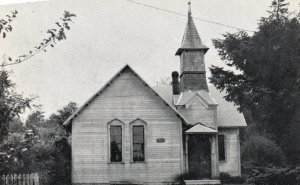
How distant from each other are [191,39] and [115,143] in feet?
32.5

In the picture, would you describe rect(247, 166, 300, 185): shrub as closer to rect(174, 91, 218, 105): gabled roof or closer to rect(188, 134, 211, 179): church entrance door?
rect(188, 134, 211, 179): church entrance door

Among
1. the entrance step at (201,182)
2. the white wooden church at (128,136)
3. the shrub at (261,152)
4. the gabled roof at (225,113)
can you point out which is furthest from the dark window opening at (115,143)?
the shrub at (261,152)

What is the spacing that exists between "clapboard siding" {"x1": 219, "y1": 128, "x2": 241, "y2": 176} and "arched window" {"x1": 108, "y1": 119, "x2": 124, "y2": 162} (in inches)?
323

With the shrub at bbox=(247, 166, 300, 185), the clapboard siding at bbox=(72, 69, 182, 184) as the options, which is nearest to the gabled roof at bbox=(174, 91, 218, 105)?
the clapboard siding at bbox=(72, 69, 182, 184)

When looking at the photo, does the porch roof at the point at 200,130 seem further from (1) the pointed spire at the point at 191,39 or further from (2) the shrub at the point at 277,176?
(1) the pointed spire at the point at 191,39

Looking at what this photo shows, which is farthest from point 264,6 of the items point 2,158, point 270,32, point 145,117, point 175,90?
point 2,158

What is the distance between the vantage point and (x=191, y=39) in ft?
110

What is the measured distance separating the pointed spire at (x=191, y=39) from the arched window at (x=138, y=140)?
7.40 meters

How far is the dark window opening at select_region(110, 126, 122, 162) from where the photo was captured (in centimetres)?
2845

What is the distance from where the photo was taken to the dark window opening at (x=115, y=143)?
93.4ft

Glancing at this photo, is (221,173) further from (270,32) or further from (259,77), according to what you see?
(270,32)

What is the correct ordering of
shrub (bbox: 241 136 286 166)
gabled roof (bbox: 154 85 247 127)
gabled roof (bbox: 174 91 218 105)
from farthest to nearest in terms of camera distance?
shrub (bbox: 241 136 286 166) → gabled roof (bbox: 154 85 247 127) → gabled roof (bbox: 174 91 218 105)

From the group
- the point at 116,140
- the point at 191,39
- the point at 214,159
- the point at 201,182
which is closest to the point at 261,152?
the point at 214,159

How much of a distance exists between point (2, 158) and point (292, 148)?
61.1ft
